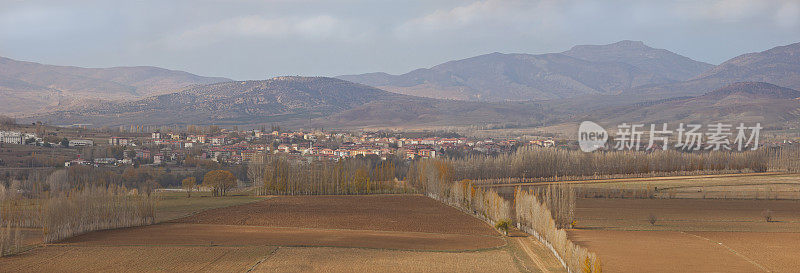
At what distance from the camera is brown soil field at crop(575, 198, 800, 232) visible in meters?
48.7

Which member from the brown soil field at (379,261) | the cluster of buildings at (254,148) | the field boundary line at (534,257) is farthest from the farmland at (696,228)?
the cluster of buildings at (254,148)

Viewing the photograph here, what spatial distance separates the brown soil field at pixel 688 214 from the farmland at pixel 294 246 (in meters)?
10.2

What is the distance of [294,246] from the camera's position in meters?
37.3

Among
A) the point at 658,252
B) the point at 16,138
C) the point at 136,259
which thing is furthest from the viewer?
the point at 16,138

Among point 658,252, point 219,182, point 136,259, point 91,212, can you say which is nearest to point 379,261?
point 136,259

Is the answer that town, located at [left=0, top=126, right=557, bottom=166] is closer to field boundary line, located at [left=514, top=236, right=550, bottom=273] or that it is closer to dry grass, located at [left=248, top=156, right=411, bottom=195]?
dry grass, located at [left=248, top=156, right=411, bottom=195]

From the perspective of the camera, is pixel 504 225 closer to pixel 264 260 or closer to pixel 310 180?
pixel 264 260

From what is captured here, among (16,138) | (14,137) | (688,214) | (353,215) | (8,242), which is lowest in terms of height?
(353,215)

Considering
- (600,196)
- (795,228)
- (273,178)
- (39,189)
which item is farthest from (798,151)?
(39,189)

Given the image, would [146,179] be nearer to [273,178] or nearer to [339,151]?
[273,178]

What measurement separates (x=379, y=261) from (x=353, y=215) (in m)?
22.3

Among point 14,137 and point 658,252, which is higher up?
point 14,137

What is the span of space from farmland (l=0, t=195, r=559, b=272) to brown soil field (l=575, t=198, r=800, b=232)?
33.3ft

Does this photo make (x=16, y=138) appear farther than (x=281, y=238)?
Yes
